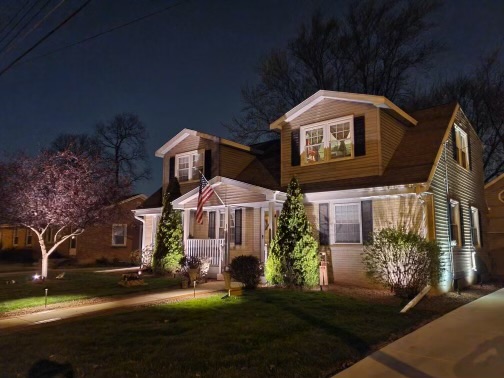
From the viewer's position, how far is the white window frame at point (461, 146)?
15.4m

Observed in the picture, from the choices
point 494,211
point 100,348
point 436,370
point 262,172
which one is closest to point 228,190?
point 262,172

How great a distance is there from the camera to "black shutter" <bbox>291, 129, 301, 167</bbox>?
15.3m

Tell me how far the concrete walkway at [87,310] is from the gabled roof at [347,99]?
6.95 m

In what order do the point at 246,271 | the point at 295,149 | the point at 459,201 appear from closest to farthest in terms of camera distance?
the point at 246,271 < the point at 459,201 < the point at 295,149

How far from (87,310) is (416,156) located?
34.5 ft

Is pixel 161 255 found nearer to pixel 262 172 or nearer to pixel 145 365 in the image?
pixel 262 172

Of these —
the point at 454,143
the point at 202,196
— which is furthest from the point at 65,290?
the point at 454,143

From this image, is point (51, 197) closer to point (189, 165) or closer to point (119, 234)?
point (189, 165)

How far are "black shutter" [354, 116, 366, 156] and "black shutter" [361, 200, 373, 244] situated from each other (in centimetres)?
177

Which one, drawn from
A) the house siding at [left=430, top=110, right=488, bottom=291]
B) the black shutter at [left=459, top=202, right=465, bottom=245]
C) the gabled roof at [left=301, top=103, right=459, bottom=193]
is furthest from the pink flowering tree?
the black shutter at [left=459, top=202, right=465, bottom=245]

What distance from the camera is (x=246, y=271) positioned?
12016 mm

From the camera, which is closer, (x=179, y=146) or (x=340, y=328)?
(x=340, y=328)

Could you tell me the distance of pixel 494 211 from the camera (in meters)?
18.8

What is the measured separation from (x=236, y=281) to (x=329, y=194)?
4.09 meters
